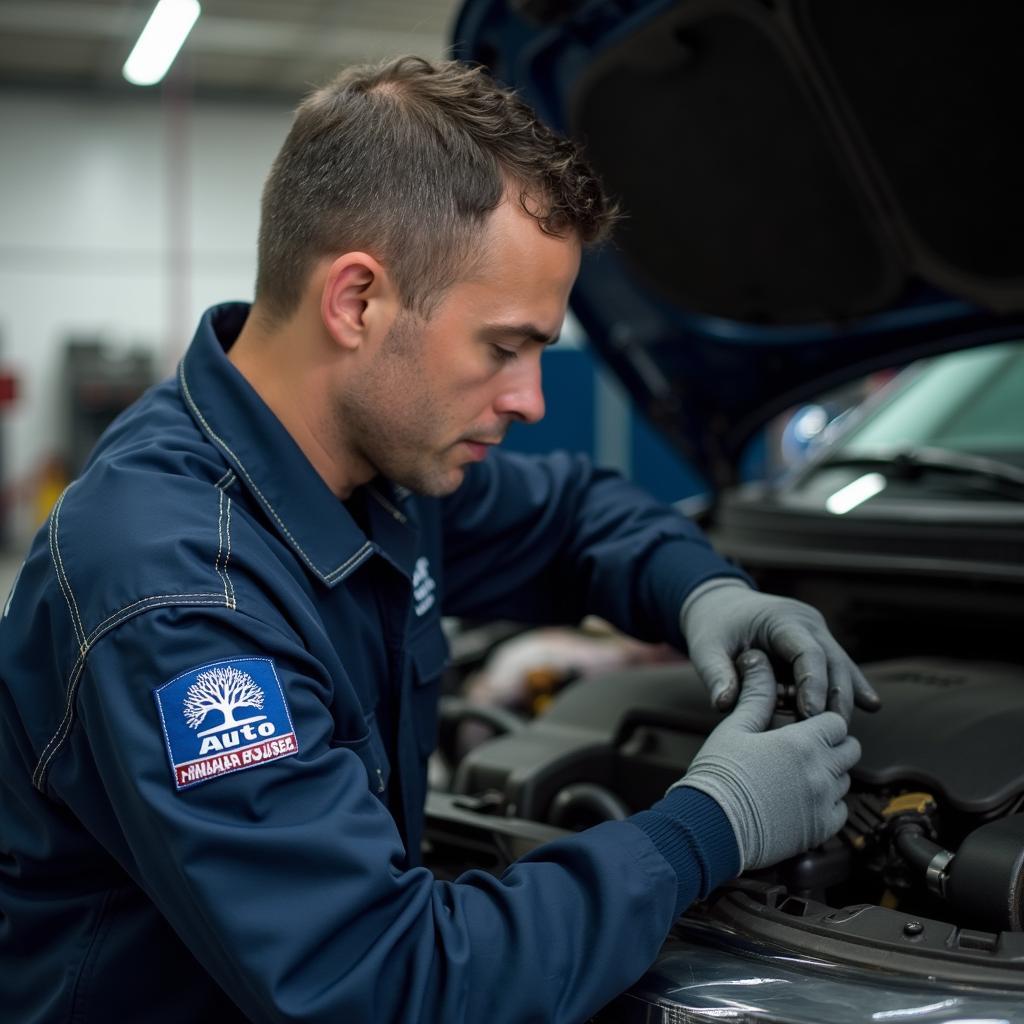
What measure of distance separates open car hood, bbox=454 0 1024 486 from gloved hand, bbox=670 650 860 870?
71cm

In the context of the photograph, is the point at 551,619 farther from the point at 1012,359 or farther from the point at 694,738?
the point at 1012,359

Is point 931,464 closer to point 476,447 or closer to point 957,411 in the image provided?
point 957,411

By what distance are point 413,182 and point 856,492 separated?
967 mm

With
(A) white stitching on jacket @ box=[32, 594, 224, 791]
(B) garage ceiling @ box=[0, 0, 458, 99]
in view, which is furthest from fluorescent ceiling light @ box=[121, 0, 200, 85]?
(B) garage ceiling @ box=[0, 0, 458, 99]

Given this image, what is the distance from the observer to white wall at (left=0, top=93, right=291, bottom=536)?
10078 mm

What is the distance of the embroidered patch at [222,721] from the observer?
0.96 meters

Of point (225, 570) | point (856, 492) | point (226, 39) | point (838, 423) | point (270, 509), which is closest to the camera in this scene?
point (225, 570)

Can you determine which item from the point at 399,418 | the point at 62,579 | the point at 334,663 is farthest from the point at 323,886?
the point at 399,418

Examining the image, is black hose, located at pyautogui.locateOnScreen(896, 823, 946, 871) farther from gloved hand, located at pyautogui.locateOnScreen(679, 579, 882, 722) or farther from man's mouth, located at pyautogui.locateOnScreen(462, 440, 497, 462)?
man's mouth, located at pyautogui.locateOnScreen(462, 440, 497, 462)

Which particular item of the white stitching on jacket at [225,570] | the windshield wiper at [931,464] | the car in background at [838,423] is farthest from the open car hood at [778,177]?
the white stitching on jacket at [225,570]

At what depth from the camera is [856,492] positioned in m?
1.89

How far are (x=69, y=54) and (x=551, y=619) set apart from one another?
894 cm

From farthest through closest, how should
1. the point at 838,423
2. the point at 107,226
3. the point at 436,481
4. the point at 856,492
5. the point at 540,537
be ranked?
the point at 107,226 → the point at 838,423 → the point at 856,492 → the point at 540,537 → the point at 436,481

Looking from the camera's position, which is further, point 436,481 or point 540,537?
point 540,537
